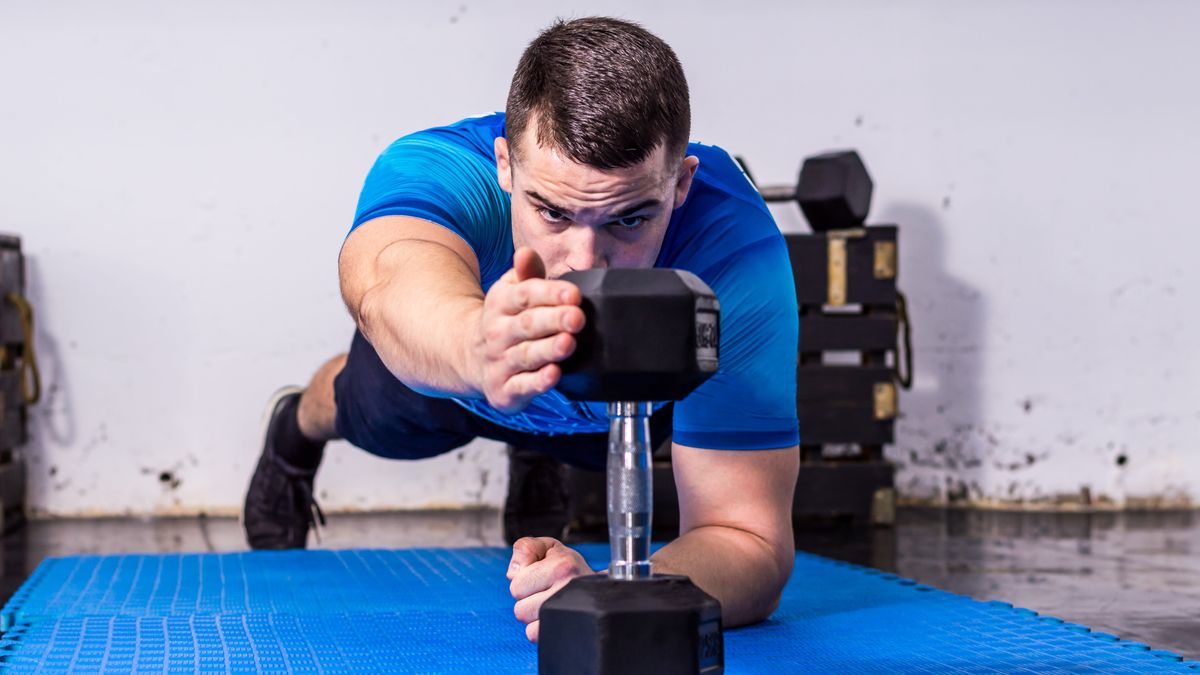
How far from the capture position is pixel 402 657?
147 centimetres

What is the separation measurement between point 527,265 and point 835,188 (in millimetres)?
2654

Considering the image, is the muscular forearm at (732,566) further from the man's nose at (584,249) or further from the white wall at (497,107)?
the white wall at (497,107)

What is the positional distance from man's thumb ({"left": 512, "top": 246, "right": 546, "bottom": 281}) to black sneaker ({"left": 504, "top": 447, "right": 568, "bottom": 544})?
6.44ft

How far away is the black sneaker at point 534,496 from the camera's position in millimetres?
2873

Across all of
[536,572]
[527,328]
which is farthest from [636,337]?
[536,572]

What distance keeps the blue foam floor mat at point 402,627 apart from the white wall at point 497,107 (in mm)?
1542

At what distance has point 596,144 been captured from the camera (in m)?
1.28

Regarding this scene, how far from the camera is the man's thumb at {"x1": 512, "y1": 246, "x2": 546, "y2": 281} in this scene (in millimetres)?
920

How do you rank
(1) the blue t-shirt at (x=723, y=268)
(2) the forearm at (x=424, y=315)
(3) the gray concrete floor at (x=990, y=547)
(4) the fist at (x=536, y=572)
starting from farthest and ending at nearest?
(3) the gray concrete floor at (x=990, y=547) → (1) the blue t-shirt at (x=723, y=268) → (4) the fist at (x=536, y=572) → (2) the forearm at (x=424, y=315)

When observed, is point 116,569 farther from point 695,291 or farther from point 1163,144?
point 1163,144

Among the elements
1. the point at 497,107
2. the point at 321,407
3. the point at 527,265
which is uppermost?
the point at 497,107

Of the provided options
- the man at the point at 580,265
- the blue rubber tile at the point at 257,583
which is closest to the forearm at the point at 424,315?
the man at the point at 580,265

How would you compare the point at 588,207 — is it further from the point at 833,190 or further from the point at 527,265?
the point at 833,190

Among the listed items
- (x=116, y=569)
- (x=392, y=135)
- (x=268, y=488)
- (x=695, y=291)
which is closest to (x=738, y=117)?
(x=392, y=135)
